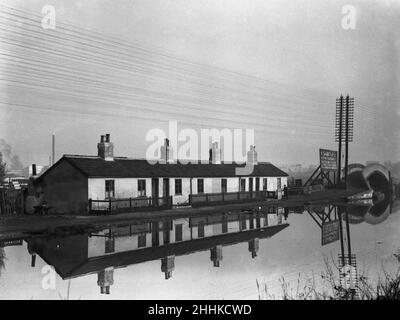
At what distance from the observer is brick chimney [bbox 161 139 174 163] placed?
33.9 meters

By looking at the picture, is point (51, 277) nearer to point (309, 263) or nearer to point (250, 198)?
point (309, 263)

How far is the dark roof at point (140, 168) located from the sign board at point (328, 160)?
12.5 metres

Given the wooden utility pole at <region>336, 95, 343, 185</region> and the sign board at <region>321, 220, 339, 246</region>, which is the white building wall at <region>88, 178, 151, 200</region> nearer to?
the sign board at <region>321, 220, 339, 246</region>

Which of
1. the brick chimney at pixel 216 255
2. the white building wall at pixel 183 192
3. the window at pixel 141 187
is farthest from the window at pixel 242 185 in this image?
the brick chimney at pixel 216 255

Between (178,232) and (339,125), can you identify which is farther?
(339,125)

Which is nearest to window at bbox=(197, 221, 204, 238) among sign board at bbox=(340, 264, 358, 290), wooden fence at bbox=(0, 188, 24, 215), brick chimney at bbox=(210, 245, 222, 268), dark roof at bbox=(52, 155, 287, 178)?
brick chimney at bbox=(210, 245, 222, 268)

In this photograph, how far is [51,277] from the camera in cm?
1095

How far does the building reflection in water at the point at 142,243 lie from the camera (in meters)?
12.4

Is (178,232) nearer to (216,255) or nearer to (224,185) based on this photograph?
(216,255)

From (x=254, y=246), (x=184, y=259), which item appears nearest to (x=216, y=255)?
(x=184, y=259)

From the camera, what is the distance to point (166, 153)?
111ft

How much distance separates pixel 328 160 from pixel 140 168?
28.5 metres

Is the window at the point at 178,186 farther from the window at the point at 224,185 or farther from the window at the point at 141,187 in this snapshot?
the window at the point at 224,185
